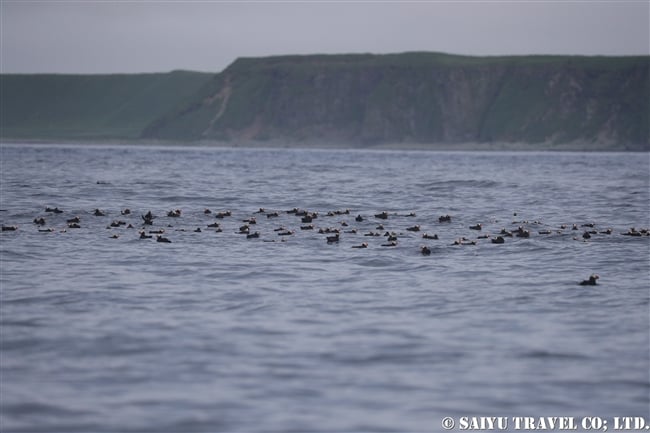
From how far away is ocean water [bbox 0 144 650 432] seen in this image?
14.2 m

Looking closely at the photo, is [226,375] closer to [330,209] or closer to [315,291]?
[315,291]

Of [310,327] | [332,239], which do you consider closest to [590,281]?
[310,327]

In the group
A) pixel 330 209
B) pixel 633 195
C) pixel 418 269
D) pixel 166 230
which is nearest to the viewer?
pixel 418 269

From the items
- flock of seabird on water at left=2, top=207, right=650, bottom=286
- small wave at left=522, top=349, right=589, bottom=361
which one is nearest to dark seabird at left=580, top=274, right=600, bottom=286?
flock of seabird on water at left=2, top=207, right=650, bottom=286

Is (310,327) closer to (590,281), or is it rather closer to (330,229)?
(590,281)

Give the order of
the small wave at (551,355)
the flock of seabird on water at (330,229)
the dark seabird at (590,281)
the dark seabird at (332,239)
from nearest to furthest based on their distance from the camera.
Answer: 1. the small wave at (551,355)
2. the dark seabird at (590,281)
3. the dark seabird at (332,239)
4. the flock of seabird on water at (330,229)

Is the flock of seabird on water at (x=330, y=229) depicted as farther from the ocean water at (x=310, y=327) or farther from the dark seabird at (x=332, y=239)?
the ocean water at (x=310, y=327)

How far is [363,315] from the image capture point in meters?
20.5

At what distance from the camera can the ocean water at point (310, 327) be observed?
1422 centimetres

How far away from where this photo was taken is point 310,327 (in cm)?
1919

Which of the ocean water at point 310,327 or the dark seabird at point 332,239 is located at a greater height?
the dark seabird at point 332,239

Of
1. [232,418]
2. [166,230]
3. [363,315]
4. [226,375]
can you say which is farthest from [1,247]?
[232,418]

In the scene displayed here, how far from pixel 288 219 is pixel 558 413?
29681mm

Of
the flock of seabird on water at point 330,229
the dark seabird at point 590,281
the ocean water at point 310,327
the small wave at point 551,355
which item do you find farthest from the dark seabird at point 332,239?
the small wave at point 551,355
